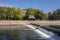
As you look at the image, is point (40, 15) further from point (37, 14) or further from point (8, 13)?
point (8, 13)

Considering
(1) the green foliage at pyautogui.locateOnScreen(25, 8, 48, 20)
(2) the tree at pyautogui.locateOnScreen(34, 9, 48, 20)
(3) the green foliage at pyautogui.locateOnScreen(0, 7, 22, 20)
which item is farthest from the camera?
(1) the green foliage at pyautogui.locateOnScreen(25, 8, 48, 20)

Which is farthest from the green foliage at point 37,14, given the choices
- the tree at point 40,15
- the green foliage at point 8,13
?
the green foliage at point 8,13

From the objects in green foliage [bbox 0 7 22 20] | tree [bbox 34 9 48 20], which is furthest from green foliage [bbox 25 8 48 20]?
green foliage [bbox 0 7 22 20]

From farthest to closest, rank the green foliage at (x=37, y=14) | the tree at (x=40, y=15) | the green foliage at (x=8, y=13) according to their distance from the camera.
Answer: the green foliage at (x=37, y=14)
the tree at (x=40, y=15)
the green foliage at (x=8, y=13)

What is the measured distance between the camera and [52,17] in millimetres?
89562

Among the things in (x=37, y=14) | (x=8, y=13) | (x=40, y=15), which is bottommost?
(x=40, y=15)

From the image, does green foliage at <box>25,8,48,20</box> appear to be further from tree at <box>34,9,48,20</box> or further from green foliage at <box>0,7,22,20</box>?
green foliage at <box>0,7,22,20</box>

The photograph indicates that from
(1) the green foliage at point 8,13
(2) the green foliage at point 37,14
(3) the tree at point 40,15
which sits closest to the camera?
(1) the green foliage at point 8,13

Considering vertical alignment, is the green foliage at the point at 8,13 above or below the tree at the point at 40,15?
above

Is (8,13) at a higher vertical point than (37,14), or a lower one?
higher

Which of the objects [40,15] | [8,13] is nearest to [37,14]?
[40,15]

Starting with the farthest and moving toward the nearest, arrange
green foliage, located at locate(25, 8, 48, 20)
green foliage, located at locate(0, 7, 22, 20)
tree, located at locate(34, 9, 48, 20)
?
1. green foliage, located at locate(25, 8, 48, 20)
2. tree, located at locate(34, 9, 48, 20)
3. green foliage, located at locate(0, 7, 22, 20)

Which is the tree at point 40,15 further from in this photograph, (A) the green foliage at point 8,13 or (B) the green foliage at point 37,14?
(A) the green foliage at point 8,13

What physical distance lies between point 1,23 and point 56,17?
28117 mm
